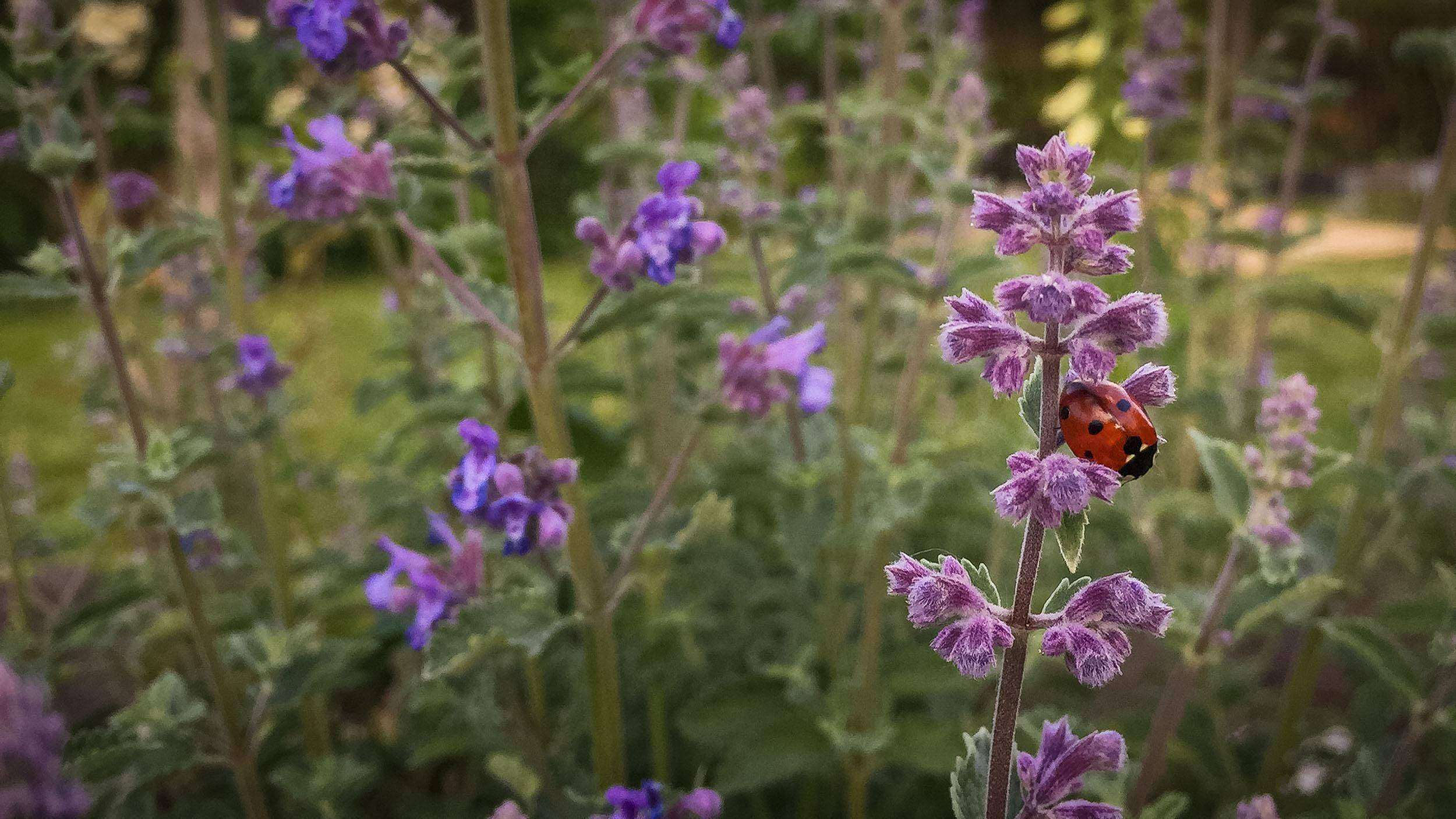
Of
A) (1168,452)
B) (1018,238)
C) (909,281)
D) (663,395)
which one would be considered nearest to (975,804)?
(1018,238)

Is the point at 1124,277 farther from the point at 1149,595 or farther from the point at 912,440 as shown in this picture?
the point at 912,440

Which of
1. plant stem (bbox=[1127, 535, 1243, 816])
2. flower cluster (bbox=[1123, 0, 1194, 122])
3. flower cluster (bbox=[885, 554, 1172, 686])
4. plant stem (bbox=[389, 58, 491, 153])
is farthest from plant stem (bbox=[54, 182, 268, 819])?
flower cluster (bbox=[1123, 0, 1194, 122])

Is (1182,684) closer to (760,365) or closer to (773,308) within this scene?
(760,365)

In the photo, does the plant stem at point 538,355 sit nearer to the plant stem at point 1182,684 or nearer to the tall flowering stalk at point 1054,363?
the tall flowering stalk at point 1054,363

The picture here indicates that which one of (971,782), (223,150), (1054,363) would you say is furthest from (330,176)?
(971,782)

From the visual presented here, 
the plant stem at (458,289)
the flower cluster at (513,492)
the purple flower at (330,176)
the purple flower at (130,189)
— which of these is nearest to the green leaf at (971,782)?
the flower cluster at (513,492)

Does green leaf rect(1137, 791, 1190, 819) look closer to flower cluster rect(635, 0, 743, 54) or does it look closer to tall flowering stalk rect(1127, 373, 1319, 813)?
tall flowering stalk rect(1127, 373, 1319, 813)
